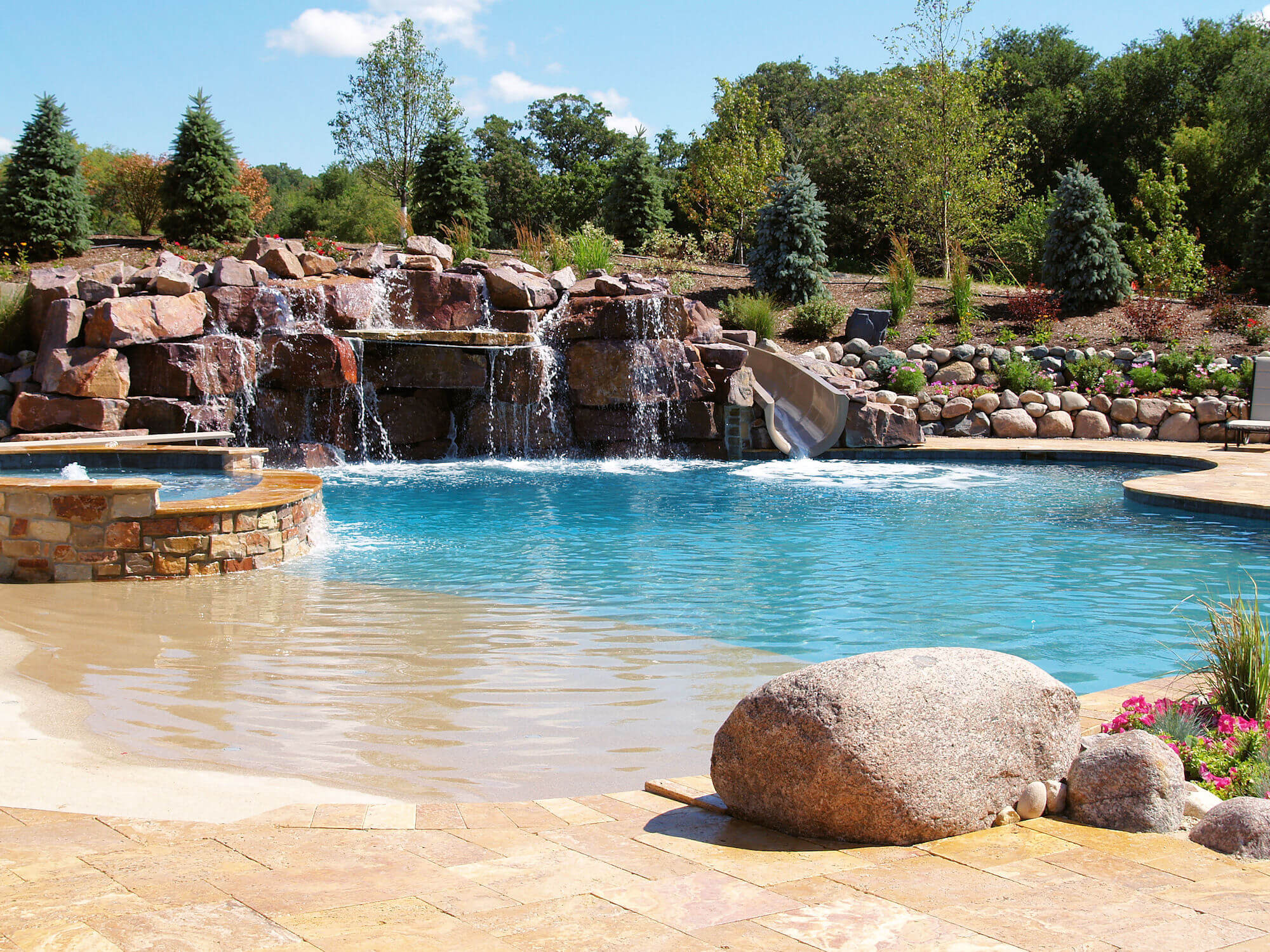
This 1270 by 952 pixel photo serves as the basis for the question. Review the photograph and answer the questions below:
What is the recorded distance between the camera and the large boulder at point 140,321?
12.5 metres

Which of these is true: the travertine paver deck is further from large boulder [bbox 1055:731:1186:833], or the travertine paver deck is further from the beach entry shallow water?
the beach entry shallow water

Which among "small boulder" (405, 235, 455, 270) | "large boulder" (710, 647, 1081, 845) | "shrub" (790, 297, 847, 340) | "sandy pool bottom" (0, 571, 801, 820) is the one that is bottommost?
"sandy pool bottom" (0, 571, 801, 820)

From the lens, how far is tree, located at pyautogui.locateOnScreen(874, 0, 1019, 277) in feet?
70.5

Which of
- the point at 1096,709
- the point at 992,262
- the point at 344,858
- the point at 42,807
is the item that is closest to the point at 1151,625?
the point at 1096,709

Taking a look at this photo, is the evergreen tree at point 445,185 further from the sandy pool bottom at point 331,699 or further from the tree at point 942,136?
the sandy pool bottom at point 331,699

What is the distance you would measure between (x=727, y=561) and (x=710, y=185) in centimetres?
2069

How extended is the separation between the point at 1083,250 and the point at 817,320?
469cm

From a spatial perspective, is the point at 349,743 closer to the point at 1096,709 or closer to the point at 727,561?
the point at 1096,709

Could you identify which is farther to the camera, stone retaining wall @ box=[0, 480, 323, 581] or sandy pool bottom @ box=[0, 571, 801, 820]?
stone retaining wall @ box=[0, 480, 323, 581]

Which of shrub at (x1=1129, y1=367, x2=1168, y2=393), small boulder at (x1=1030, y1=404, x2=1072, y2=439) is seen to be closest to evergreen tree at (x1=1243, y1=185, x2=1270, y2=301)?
shrub at (x1=1129, y1=367, x2=1168, y2=393)

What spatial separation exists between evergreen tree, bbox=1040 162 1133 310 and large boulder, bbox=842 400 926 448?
5488 millimetres

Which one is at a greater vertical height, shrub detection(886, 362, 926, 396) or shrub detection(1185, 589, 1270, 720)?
shrub detection(886, 362, 926, 396)

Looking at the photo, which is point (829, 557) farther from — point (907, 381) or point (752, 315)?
point (752, 315)

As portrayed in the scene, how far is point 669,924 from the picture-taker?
2162 millimetres
